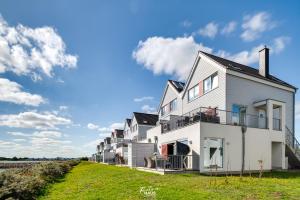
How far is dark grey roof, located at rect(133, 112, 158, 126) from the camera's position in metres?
46.1

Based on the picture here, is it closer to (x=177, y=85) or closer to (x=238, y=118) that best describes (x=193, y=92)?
(x=177, y=85)

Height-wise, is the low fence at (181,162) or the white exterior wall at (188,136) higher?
the white exterior wall at (188,136)

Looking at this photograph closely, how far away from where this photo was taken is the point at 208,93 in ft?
70.6

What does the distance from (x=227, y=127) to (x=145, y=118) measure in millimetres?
31411

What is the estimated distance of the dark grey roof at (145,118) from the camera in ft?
151

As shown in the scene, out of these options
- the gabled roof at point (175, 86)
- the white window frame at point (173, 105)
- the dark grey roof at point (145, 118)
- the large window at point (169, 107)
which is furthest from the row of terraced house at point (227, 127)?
the dark grey roof at point (145, 118)

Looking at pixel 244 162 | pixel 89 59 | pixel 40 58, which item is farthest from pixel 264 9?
pixel 40 58

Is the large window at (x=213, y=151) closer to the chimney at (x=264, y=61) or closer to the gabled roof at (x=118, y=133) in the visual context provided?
the chimney at (x=264, y=61)

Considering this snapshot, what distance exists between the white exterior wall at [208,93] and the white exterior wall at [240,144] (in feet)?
9.49

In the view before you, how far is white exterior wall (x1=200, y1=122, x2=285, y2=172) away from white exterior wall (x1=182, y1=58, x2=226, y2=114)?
289 cm

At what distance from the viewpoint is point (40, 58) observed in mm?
18156

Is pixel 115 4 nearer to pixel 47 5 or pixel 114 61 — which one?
pixel 47 5

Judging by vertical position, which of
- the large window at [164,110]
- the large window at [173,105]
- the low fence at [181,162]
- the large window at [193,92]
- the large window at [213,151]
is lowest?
the low fence at [181,162]

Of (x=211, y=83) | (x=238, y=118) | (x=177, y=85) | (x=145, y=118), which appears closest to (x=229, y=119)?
(x=238, y=118)
